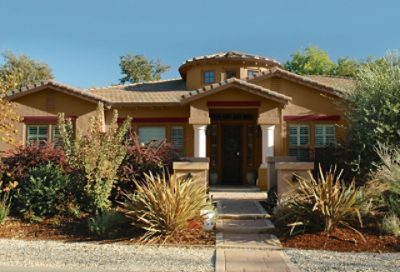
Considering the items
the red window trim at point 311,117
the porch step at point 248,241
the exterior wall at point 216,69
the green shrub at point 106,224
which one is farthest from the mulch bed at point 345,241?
the exterior wall at point 216,69

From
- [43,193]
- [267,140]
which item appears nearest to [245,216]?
[43,193]

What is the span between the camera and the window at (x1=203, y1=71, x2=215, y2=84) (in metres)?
19.4

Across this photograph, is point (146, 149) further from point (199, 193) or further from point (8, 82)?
point (8, 82)

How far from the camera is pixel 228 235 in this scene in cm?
863

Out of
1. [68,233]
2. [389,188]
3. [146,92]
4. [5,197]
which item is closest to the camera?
[68,233]

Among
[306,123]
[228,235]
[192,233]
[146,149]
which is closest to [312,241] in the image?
[228,235]

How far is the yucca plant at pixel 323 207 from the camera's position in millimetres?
8383

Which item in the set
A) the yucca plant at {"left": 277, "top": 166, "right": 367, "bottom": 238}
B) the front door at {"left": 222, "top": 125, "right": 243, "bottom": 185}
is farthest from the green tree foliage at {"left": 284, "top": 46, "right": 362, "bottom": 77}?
the yucca plant at {"left": 277, "top": 166, "right": 367, "bottom": 238}

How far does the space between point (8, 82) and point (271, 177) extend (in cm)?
759

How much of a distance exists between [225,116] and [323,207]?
377 inches

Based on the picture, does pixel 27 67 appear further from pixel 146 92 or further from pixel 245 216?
pixel 245 216

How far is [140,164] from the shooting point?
10.9 meters

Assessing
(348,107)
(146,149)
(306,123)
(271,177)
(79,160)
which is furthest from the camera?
(306,123)

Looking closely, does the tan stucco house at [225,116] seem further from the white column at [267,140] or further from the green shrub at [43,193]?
the green shrub at [43,193]
